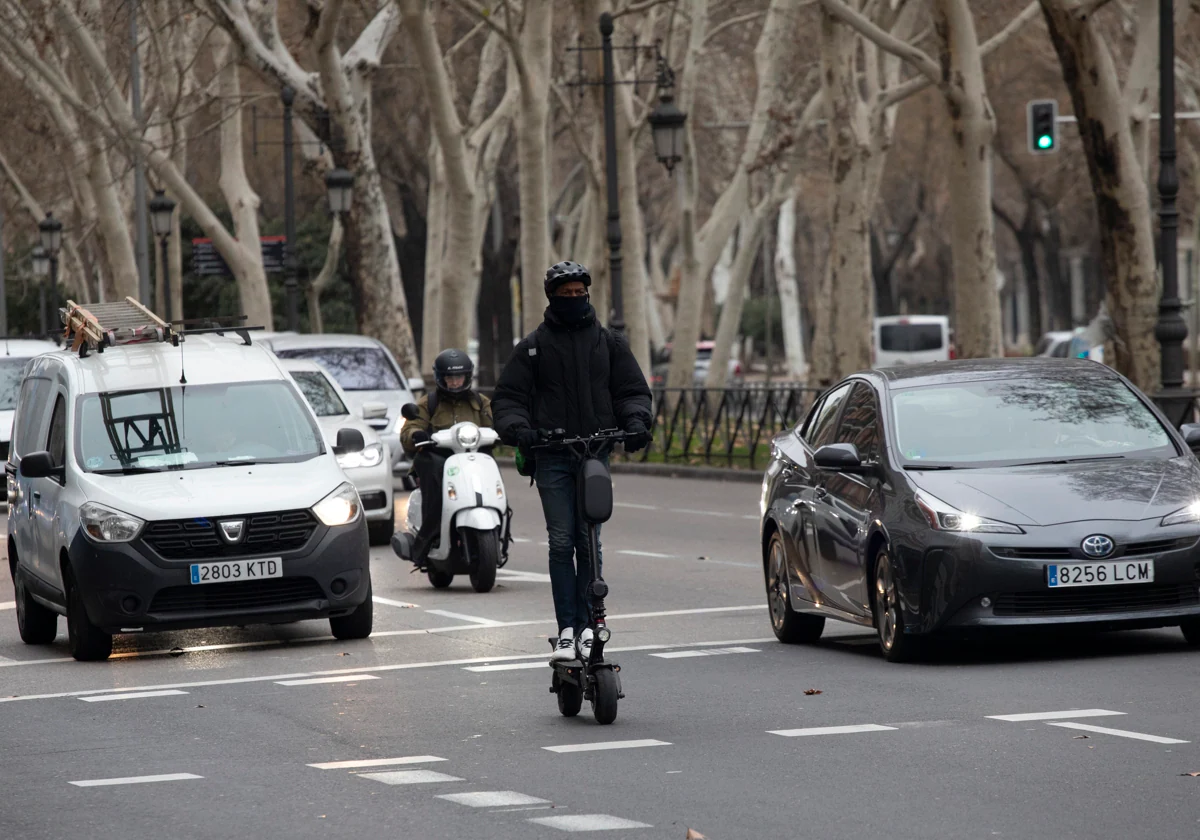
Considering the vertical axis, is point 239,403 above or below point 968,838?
above

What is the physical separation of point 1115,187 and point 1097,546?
11.6m

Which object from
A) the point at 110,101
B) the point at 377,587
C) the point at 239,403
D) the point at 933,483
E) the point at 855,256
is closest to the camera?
the point at 933,483

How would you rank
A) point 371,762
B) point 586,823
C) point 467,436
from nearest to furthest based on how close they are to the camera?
1. point 586,823
2. point 371,762
3. point 467,436

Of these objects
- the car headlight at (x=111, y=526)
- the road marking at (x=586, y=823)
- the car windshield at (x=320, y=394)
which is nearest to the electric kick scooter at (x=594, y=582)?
the road marking at (x=586, y=823)

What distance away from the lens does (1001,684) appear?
974 cm

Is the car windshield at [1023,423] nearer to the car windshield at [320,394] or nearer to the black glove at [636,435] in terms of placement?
the black glove at [636,435]

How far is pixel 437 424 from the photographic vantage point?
15.9 metres

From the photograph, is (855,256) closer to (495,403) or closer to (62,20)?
(62,20)

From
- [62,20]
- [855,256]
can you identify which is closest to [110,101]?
[62,20]

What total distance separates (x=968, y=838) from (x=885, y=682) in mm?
3561

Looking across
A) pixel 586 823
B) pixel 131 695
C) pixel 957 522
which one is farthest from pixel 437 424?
pixel 586 823

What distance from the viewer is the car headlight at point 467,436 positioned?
1551 centimetres

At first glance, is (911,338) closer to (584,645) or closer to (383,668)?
(383,668)

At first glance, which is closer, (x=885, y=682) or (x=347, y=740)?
(x=347, y=740)
